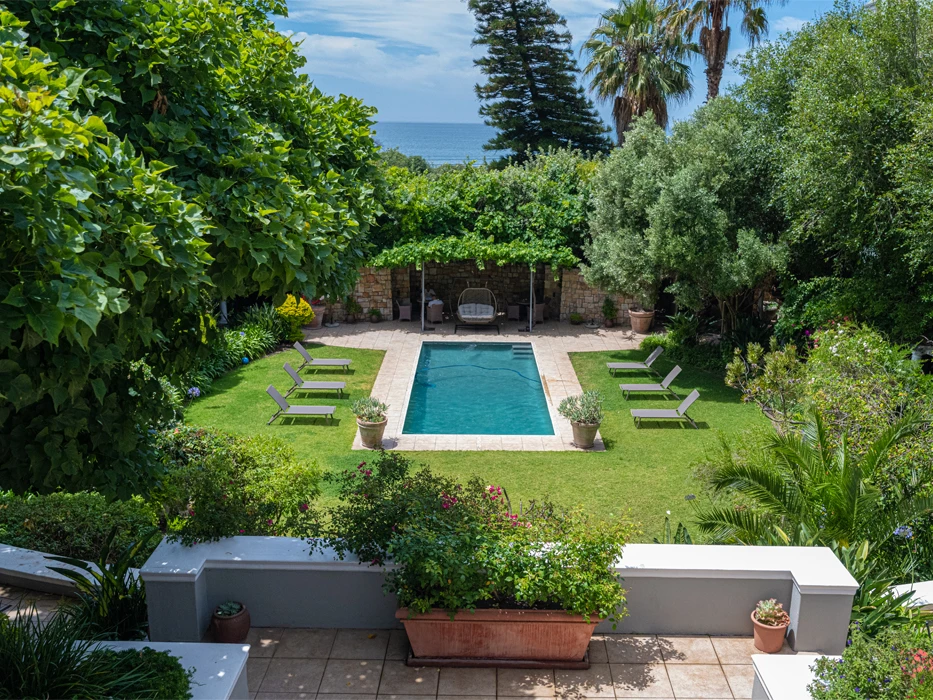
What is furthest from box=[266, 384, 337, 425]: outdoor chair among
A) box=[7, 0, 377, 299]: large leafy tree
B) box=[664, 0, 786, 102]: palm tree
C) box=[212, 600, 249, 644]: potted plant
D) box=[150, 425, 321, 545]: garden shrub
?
box=[664, 0, 786, 102]: palm tree

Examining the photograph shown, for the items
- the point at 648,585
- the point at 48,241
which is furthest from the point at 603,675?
the point at 48,241

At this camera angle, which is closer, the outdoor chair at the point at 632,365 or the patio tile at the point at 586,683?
the patio tile at the point at 586,683

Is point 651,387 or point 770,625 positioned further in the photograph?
point 651,387

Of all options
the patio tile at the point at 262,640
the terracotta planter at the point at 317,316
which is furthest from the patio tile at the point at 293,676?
the terracotta planter at the point at 317,316

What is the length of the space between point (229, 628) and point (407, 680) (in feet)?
4.68

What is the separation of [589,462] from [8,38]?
37.4ft

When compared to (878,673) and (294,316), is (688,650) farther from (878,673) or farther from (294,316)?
(294,316)

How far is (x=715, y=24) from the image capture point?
95.1 feet

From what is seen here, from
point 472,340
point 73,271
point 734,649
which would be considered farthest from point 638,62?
point 73,271

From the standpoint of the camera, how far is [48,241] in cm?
405

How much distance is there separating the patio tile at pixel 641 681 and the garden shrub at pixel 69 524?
4.30 meters

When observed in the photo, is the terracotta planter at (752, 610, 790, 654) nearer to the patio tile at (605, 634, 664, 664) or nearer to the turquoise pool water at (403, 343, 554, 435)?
the patio tile at (605, 634, 664, 664)

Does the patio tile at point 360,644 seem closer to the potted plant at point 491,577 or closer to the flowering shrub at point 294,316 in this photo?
the potted plant at point 491,577

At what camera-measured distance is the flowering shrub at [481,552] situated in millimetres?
5980
